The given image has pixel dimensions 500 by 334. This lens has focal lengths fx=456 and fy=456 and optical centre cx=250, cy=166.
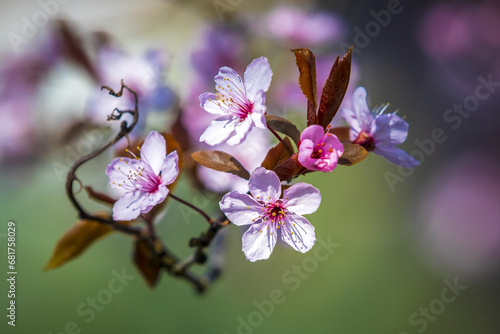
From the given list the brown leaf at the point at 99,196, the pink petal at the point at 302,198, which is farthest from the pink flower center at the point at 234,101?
the brown leaf at the point at 99,196

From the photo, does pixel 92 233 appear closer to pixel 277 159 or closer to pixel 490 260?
pixel 277 159

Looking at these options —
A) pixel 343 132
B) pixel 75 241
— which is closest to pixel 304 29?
pixel 343 132

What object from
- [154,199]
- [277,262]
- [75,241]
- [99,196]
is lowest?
[277,262]

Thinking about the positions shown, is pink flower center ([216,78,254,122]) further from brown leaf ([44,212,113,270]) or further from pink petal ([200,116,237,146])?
brown leaf ([44,212,113,270])

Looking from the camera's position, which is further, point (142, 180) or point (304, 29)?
point (304, 29)

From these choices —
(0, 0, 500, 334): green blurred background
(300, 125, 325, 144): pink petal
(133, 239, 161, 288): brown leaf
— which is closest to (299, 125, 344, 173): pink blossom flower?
(300, 125, 325, 144): pink petal

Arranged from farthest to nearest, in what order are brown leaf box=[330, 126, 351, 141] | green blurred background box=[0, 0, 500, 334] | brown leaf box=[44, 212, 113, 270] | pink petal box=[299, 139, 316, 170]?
green blurred background box=[0, 0, 500, 334] < brown leaf box=[44, 212, 113, 270] < brown leaf box=[330, 126, 351, 141] < pink petal box=[299, 139, 316, 170]

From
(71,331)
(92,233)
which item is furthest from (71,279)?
Answer: (92,233)

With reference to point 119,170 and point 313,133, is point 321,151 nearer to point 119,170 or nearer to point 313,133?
point 313,133
